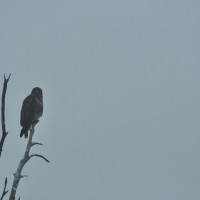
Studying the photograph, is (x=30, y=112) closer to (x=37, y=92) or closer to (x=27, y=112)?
(x=27, y=112)

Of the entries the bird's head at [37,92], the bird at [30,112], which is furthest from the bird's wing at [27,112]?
the bird's head at [37,92]

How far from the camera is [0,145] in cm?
263

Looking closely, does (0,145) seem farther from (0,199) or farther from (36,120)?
(36,120)

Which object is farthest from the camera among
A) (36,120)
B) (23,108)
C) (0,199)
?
(23,108)

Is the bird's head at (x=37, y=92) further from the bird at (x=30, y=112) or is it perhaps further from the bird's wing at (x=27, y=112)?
the bird's wing at (x=27, y=112)

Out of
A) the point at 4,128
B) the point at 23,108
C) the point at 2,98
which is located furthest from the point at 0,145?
the point at 23,108

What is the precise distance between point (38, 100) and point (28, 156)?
575 cm

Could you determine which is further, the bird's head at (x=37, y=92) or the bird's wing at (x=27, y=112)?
the bird's head at (x=37, y=92)

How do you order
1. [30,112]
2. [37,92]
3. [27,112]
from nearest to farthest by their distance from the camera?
[30,112], [27,112], [37,92]

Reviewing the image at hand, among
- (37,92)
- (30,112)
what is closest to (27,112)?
(30,112)

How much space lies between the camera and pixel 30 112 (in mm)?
11617

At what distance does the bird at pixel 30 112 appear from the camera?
11391 mm

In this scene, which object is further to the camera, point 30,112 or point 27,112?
point 27,112

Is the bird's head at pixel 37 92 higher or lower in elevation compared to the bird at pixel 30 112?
higher
